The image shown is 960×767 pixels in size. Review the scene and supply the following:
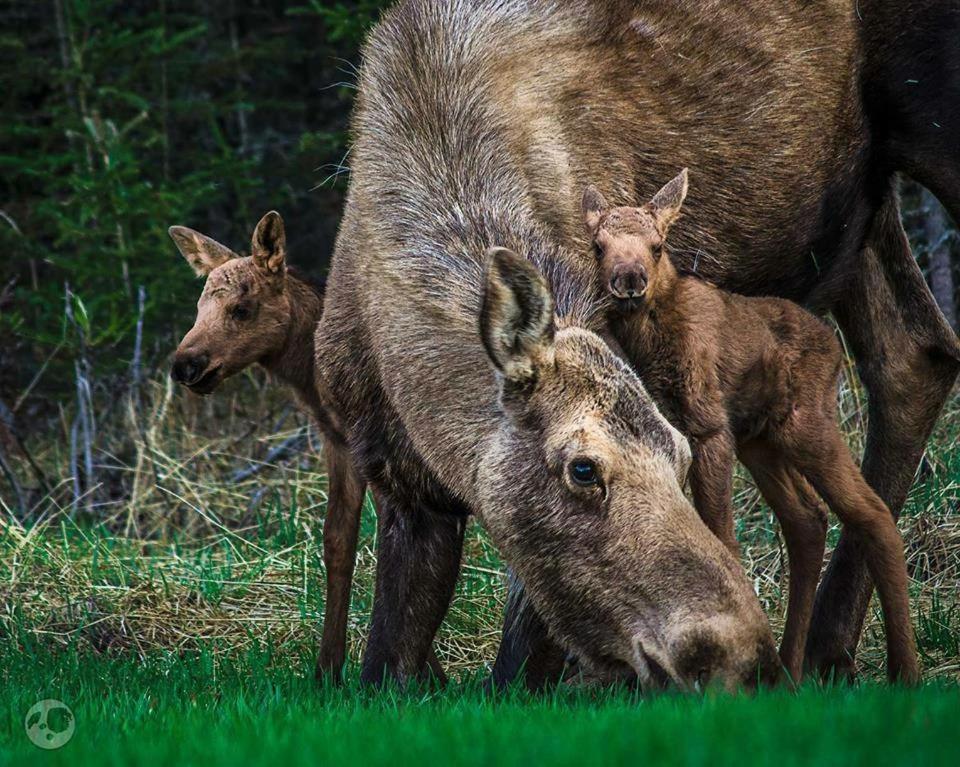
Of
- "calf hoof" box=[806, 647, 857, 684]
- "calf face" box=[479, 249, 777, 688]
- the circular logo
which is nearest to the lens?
the circular logo

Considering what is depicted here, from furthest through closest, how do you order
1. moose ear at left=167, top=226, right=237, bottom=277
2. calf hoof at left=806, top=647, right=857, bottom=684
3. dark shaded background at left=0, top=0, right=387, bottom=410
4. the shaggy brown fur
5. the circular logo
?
dark shaded background at left=0, top=0, right=387, bottom=410
moose ear at left=167, top=226, right=237, bottom=277
the shaggy brown fur
calf hoof at left=806, top=647, right=857, bottom=684
the circular logo

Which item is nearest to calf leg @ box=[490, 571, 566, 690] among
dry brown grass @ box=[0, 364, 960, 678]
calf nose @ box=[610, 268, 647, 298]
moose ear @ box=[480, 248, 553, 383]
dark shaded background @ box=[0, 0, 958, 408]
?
moose ear @ box=[480, 248, 553, 383]

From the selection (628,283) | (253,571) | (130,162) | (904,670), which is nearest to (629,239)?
(628,283)

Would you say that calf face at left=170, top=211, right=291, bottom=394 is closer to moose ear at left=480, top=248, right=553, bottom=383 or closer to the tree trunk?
moose ear at left=480, top=248, right=553, bottom=383

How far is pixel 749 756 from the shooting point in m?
3.15

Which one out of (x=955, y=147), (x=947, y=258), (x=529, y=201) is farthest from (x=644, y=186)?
(x=947, y=258)

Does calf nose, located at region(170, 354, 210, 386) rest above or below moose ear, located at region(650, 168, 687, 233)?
below

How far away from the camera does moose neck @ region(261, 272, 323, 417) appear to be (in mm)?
7320

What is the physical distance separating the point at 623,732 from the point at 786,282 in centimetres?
370

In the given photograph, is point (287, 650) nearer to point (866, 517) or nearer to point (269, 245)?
point (269, 245)

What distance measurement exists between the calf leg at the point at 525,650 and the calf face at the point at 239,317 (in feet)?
7.44

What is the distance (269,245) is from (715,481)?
2.73m

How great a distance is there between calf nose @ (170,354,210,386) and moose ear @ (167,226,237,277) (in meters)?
0.65

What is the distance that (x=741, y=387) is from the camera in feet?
19.0
